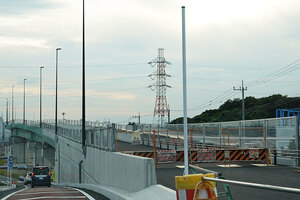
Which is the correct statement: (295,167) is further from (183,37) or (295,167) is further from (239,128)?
(183,37)

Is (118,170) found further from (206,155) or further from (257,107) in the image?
(257,107)

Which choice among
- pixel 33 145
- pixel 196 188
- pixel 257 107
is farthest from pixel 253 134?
pixel 33 145

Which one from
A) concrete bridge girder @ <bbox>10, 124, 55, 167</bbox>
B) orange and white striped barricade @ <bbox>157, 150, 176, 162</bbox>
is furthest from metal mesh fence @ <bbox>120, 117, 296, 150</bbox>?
concrete bridge girder @ <bbox>10, 124, 55, 167</bbox>

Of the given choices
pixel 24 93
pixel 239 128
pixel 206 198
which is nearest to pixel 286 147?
pixel 239 128

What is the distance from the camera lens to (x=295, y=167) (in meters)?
23.0

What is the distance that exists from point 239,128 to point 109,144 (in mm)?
10905

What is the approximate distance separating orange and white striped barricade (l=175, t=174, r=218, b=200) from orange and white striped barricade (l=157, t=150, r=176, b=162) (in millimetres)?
17005

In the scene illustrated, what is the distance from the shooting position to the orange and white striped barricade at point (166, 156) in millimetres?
23812

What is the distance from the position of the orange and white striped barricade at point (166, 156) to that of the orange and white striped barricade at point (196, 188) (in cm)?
1701

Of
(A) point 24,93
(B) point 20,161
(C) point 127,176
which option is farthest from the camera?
(B) point 20,161

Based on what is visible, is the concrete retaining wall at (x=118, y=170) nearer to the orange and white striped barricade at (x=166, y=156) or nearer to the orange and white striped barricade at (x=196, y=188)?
the orange and white striped barricade at (x=166, y=156)

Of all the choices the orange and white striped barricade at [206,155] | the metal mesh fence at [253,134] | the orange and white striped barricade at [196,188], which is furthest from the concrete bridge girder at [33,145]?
the orange and white striped barricade at [196,188]

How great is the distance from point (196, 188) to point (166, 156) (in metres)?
17.5

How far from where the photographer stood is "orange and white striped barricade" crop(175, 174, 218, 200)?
6621 millimetres
